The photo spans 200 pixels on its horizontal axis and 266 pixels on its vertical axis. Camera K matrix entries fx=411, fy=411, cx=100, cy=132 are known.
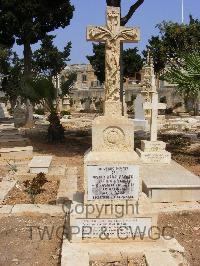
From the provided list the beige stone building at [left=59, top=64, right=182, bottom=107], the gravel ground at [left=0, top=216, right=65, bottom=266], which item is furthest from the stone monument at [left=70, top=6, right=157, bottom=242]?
the beige stone building at [left=59, top=64, right=182, bottom=107]

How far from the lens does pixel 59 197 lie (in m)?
8.04

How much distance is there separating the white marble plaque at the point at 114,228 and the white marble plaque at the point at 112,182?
35 centimetres

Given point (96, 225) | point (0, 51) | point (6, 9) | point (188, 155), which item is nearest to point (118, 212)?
point (96, 225)

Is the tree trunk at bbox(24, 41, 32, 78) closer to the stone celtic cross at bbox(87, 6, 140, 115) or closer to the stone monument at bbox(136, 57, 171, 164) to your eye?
the stone monument at bbox(136, 57, 171, 164)

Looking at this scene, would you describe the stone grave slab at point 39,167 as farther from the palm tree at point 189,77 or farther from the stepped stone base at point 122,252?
the stepped stone base at point 122,252

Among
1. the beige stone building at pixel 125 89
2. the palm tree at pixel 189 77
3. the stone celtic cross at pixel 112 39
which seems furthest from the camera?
the beige stone building at pixel 125 89

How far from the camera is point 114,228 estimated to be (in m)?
5.67

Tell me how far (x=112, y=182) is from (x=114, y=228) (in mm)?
642

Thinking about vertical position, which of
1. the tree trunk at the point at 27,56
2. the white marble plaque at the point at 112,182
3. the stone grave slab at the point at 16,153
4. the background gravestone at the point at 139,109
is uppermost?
the tree trunk at the point at 27,56

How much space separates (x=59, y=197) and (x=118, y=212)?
2457 mm

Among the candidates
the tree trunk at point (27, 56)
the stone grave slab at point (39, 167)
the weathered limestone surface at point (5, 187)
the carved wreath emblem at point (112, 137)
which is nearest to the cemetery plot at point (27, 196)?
the weathered limestone surface at point (5, 187)

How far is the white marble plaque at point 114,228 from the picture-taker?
18.6ft

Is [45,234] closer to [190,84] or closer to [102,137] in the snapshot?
[102,137]

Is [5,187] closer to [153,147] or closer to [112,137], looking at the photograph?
[112,137]
